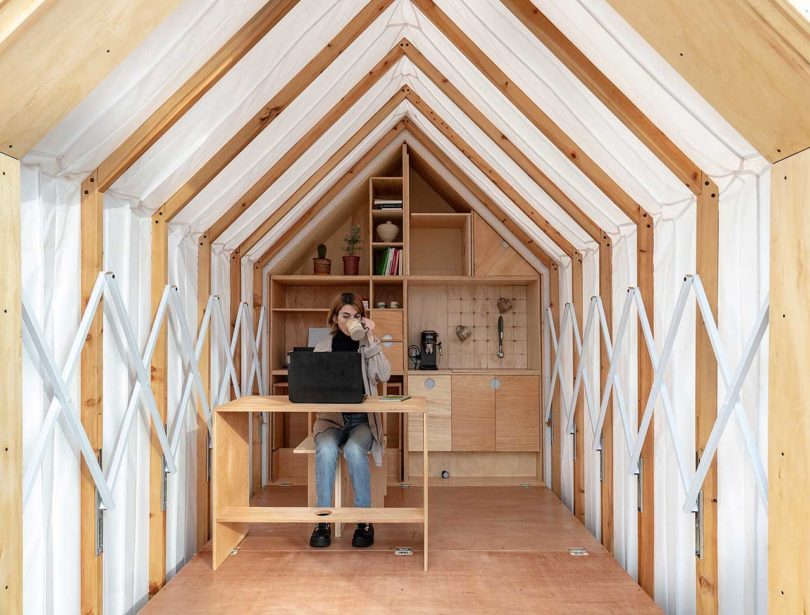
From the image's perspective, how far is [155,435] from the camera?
3.02m

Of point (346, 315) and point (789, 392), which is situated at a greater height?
point (346, 315)

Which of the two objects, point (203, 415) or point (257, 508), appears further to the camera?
point (203, 415)

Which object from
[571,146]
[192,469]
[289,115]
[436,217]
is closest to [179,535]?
[192,469]

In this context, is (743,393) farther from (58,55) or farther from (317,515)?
(58,55)

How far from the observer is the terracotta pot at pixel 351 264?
5.35 metres

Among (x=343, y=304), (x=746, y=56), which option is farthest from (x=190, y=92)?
(x=746, y=56)

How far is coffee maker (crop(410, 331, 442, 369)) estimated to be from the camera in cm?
537

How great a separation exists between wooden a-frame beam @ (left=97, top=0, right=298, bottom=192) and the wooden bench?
1758 millimetres

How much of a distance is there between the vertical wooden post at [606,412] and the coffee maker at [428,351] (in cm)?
183

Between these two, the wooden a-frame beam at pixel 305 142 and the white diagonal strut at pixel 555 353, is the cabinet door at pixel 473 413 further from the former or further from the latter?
the wooden a-frame beam at pixel 305 142

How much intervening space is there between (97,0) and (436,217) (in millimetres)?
3857

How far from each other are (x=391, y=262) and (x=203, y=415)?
2092mm

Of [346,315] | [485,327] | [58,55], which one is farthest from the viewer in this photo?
[485,327]

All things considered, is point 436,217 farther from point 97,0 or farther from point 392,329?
point 97,0
